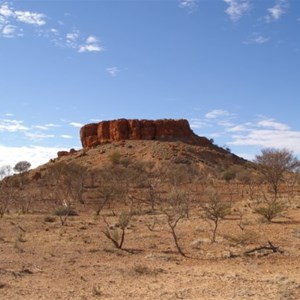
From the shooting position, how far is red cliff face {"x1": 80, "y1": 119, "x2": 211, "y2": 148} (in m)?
90.5

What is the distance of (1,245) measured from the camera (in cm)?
1770

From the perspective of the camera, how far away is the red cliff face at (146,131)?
9050cm

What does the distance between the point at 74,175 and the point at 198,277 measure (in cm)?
3805

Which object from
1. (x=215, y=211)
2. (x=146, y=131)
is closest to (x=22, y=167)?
(x=146, y=131)

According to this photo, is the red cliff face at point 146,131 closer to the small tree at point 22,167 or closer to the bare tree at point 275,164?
the small tree at point 22,167

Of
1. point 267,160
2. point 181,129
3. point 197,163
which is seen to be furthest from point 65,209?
point 181,129

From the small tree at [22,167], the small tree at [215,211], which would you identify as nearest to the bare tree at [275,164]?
the small tree at [215,211]

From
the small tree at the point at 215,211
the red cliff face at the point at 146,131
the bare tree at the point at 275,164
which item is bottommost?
the small tree at the point at 215,211

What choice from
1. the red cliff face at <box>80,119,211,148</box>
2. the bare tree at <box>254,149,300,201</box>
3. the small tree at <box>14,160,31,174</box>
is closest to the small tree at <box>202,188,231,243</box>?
the bare tree at <box>254,149,300,201</box>

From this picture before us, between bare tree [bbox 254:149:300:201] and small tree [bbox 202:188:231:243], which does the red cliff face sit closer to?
bare tree [bbox 254:149:300:201]

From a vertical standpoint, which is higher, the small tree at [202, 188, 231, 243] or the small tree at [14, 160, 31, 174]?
the small tree at [14, 160, 31, 174]

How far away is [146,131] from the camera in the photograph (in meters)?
90.4

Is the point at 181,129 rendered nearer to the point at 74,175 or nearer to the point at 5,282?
the point at 74,175

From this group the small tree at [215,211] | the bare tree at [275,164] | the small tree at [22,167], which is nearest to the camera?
the small tree at [215,211]
